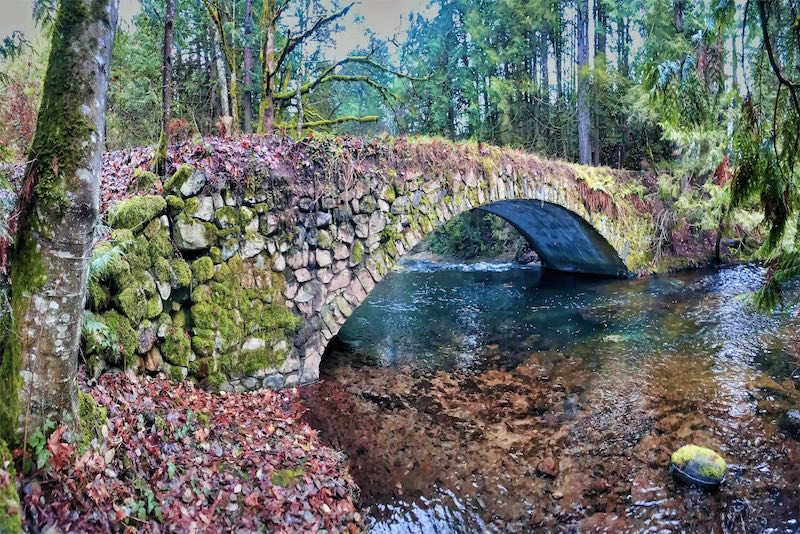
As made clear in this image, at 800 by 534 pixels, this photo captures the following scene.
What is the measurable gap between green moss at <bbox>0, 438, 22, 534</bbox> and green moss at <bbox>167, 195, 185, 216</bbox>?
2.79m

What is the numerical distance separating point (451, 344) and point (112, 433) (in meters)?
5.10

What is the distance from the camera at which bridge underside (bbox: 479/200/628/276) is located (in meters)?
10.7

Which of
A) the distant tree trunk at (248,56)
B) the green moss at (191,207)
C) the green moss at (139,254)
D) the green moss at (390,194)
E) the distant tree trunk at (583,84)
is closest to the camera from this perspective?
the green moss at (139,254)

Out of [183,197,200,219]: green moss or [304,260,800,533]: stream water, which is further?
[183,197,200,219]: green moss

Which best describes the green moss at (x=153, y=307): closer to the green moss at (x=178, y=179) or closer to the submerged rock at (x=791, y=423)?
the green moss at (x=178, y=179)

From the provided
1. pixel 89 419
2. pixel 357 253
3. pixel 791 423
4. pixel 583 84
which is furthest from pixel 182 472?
pixel 583 84

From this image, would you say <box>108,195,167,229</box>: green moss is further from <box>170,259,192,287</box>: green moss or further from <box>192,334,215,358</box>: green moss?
<box>192,334,215,358</box>: green moss

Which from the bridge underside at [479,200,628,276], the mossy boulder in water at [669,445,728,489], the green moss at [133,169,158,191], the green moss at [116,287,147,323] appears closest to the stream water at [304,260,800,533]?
the mossy boulder in water at [669,445,728,489]

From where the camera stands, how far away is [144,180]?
4.27 metres

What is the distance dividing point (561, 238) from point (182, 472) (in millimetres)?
11759

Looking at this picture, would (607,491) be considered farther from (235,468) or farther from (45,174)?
(45,174)

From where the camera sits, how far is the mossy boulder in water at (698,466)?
11.1 feet

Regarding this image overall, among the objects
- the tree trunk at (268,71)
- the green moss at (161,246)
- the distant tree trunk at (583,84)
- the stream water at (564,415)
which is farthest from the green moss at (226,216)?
the distant tree trunk at (583,84)

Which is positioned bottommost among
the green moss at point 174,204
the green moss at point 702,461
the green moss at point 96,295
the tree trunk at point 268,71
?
the green moss at point 702,461
